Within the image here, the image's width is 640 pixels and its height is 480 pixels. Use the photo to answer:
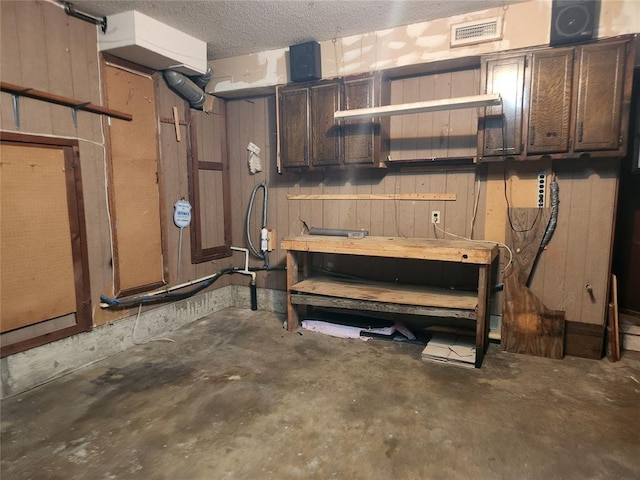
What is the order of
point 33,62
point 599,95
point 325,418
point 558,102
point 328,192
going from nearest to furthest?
point 325,418 → point 33,62 → point 599,95 → point 558,102 → point 328,192

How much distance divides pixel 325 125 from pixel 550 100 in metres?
1.84

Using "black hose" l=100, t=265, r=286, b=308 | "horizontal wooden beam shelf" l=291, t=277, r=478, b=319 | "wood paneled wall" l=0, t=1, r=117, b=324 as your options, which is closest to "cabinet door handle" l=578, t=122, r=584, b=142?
"horizontal wooden beam shelf" l=291, t=277, r=478, b=319

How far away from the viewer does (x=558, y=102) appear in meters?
2.85

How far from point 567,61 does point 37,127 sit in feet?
12.4

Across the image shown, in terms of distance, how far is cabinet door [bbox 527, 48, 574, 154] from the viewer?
2814 millimetres

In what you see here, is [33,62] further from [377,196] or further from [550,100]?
[550,100]

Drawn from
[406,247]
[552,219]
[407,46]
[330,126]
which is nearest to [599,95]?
[552,219]

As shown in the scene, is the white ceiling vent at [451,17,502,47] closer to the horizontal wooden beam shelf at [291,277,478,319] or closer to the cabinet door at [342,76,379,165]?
the cabinet door at [342,76,379,165]

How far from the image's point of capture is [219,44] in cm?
369

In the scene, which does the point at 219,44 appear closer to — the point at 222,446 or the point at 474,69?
the point at 474,69

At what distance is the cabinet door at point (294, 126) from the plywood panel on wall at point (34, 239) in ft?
6.20

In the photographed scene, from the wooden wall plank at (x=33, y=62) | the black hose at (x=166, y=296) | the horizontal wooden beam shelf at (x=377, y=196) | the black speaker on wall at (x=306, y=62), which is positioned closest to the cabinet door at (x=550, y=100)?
the horizontal wooden beam shelf at (x=377, y=196)

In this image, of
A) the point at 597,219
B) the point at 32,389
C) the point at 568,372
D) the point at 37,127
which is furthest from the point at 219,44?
the point at 568,372

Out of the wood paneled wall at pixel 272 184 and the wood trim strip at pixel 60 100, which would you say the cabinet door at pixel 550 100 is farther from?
the wood trim strip at pixel 60 100
